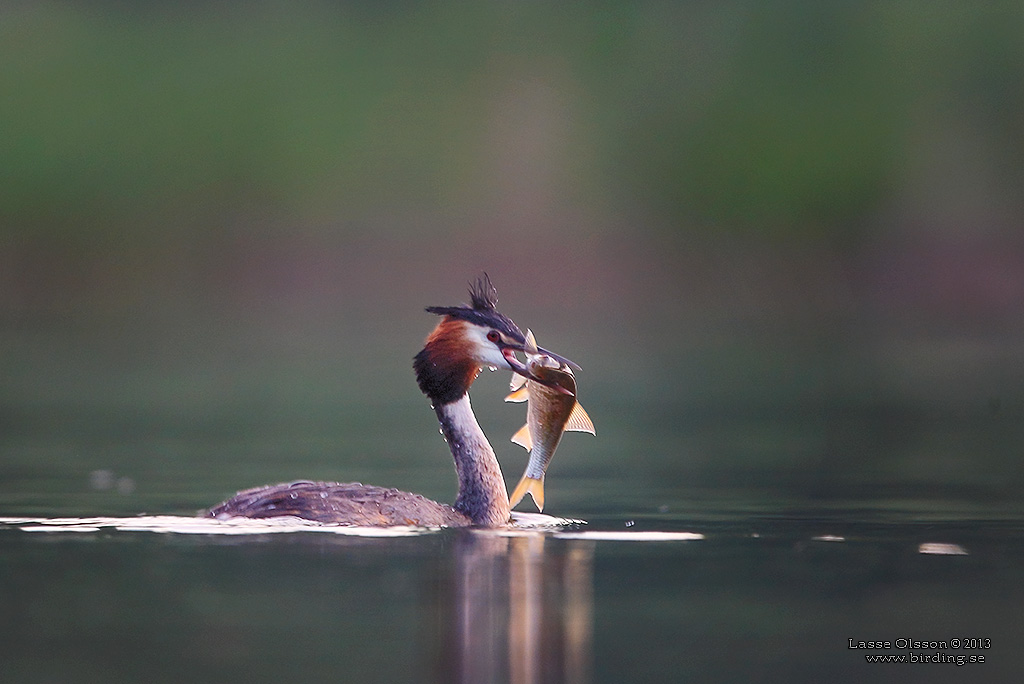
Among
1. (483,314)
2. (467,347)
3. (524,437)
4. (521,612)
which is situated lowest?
(521,612)

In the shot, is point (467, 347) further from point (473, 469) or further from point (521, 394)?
point (473, 469)

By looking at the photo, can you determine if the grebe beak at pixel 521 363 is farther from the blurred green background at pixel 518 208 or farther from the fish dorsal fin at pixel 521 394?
the blurred green background at pixel 518 208

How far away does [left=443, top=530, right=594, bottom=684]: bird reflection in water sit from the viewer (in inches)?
348

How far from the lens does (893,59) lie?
58.7 metres

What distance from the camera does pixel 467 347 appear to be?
500 inches

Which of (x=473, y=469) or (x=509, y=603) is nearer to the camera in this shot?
(x=509, y=603)

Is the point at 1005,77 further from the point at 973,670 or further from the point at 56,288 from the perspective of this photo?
the point at 973,670

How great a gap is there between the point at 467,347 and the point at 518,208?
38709 millimetres

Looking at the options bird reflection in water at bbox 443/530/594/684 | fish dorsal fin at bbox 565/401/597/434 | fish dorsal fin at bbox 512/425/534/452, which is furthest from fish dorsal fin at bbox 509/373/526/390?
bird reflection in water at bbox 443/530/594/684

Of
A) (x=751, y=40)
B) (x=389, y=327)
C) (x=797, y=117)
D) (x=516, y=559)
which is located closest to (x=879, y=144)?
(x=797, y=117)

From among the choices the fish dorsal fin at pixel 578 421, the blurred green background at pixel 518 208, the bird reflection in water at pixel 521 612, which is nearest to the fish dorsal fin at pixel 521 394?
the fish dorsal fin at pixel 578 421

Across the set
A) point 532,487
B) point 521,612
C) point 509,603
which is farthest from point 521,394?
point 521,612

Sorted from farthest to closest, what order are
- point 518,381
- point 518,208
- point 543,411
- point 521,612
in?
point 518,208 < point 518,381 < point 543,411 < point 521,612

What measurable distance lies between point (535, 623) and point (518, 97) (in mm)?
49883
